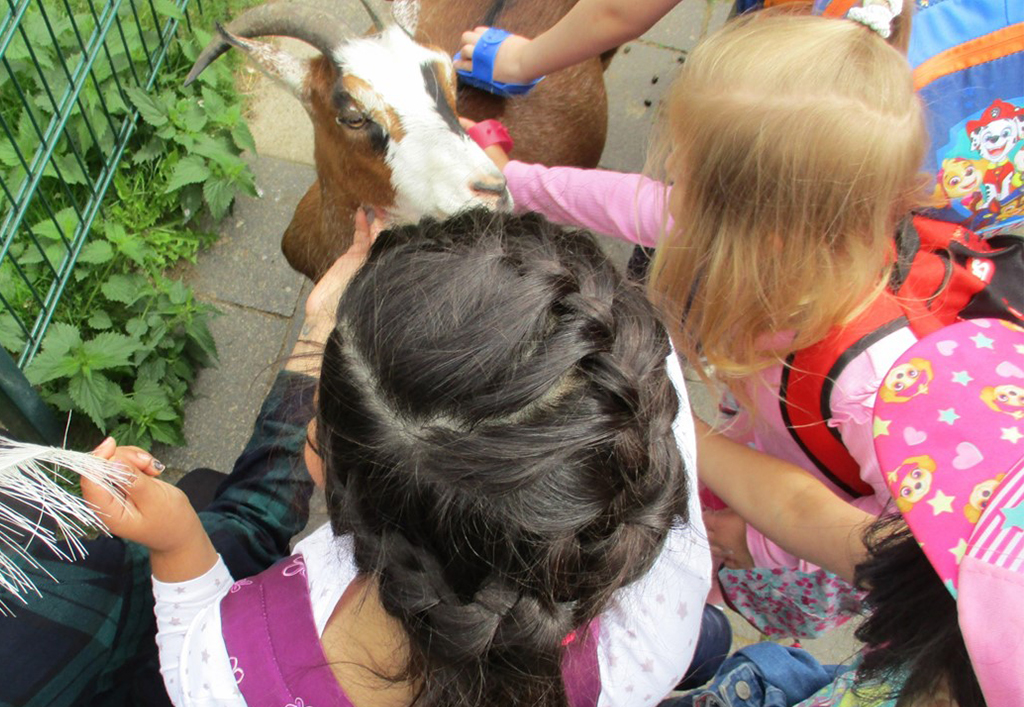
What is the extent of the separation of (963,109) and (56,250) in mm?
2764

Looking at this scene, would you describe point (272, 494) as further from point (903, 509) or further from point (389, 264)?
point (903, 509)

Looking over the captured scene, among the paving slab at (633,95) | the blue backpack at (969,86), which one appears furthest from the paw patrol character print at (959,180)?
the paving slab at (633,95)

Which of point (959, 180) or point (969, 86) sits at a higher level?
point (969, 86)

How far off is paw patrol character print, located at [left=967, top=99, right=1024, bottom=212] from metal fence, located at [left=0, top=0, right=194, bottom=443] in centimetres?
251

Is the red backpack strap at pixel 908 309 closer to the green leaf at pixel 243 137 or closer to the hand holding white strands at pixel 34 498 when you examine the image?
the hand holding white strands at pixel 34 498

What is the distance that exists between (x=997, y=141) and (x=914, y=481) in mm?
922

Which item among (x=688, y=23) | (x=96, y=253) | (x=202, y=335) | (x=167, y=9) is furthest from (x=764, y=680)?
(x=688, y=23)

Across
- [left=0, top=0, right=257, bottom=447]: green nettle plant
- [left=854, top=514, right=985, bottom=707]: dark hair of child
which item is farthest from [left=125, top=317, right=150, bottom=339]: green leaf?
[left=854, top=514, right=985, bottom=707]: dark hair of child

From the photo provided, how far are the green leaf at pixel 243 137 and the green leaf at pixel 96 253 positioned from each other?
0.66 meters

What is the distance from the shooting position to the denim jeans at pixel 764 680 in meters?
1.64

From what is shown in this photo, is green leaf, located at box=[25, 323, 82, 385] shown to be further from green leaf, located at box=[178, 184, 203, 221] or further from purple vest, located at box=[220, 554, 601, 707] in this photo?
purple vest, located at box=[220, 554, 601, 707]

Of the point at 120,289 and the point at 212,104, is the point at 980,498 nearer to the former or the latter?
the point at 120,289

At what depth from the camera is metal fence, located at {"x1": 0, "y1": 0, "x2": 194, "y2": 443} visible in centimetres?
263

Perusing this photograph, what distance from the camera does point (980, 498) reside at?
1.01m
